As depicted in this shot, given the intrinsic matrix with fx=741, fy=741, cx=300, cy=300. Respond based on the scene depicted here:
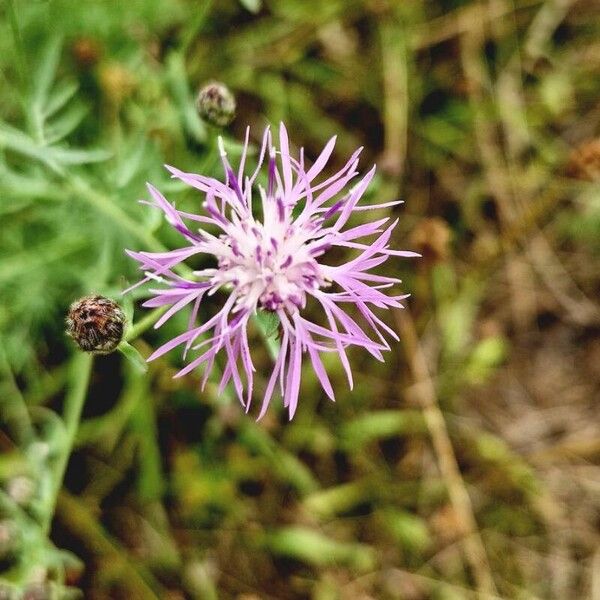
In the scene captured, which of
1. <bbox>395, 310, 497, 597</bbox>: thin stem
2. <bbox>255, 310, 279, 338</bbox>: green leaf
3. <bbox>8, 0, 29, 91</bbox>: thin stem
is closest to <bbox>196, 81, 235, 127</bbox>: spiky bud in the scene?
<bbox>8, 0, 29, 91</bbox>: thin stem

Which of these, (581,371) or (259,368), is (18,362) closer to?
(259,368)

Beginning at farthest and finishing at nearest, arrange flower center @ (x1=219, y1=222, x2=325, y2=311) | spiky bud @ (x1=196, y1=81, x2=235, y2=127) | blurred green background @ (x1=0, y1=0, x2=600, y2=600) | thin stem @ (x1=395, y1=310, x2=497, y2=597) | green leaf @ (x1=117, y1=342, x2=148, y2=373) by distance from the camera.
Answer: thin stem @ (x1=395, y1=310, x2=497, y2=597)
blurred green background @ (x1=0, y1=0, x2=600, y2=600)
spiky bud @ (x1=196, y1=81, x2=235, y2=127)
flower center @ (x1=219, y1=222, x2=325, y2=311)
green leaf @ (x1=117, y1=342, x2=148, y2=373)

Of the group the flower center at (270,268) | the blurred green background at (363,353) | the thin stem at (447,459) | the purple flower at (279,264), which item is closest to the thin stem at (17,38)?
the blurred green background at (363,353)

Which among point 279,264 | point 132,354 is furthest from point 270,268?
point 132,354

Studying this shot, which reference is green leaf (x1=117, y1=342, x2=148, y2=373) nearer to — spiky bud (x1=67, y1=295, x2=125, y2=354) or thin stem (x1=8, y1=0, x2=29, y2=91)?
spiky bud (x1=67, y1=295, x2=125, y2=354)

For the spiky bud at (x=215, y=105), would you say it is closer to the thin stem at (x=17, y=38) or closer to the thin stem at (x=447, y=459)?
the thin stem at (x=17, y=38)

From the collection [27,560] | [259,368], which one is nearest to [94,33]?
[259,368]
